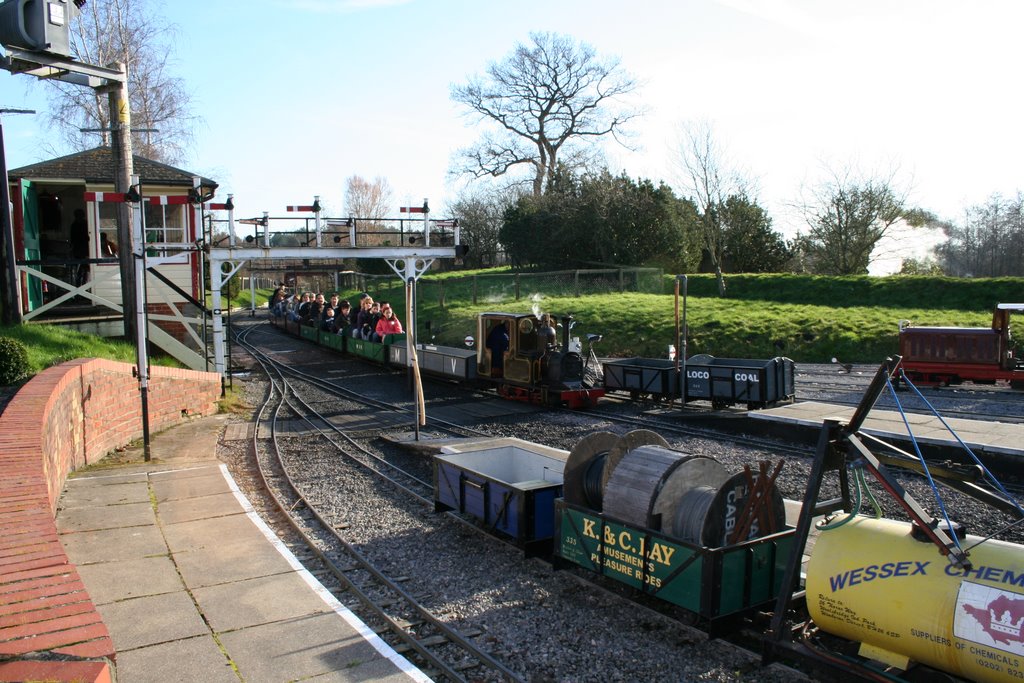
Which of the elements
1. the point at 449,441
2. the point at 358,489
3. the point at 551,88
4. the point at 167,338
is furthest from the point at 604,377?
the point at 551,88

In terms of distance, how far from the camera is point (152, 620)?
703 cm

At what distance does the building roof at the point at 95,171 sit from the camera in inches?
828

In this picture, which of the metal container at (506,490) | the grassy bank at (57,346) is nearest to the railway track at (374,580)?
the metal container at (506,490)

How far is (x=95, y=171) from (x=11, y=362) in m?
11.2

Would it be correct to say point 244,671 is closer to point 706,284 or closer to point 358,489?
point 358,489

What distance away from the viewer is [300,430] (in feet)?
55.3

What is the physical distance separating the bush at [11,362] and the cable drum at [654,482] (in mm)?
10776

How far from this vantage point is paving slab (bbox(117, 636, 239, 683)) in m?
5.99

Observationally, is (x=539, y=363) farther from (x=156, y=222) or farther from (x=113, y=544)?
(x=156, y=222)

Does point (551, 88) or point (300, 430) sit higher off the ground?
point (551, 88)

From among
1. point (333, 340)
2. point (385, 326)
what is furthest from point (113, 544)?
point (333, 340)

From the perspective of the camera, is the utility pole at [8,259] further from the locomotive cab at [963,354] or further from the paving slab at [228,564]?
the locomotive cab at [963,354]

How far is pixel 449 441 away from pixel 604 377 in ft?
25.6

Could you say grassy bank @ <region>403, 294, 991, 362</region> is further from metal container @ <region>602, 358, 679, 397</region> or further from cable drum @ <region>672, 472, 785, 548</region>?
cable drum @ <region>672, 472, 785, 548</region>
